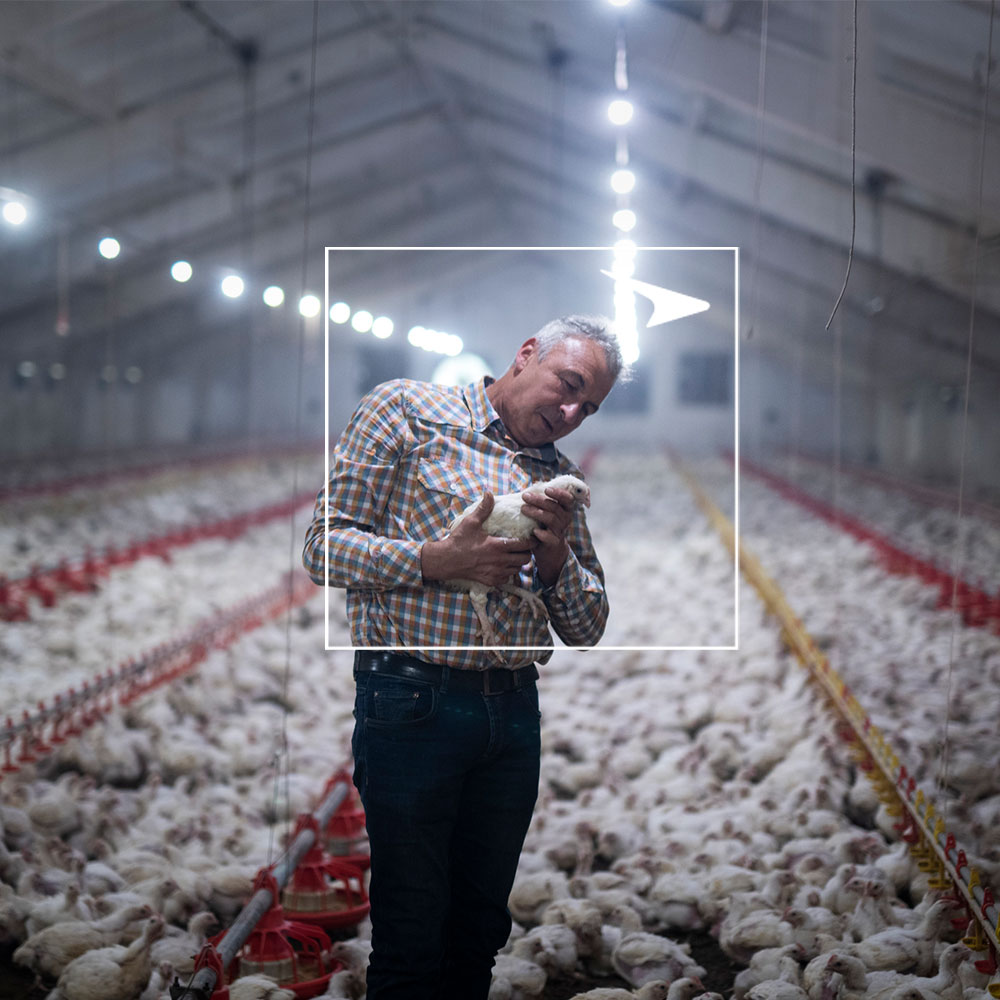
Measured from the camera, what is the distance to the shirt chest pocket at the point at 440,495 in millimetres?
1846

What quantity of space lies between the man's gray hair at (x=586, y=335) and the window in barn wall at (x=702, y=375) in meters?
0.67

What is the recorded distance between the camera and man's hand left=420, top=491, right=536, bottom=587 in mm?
1759

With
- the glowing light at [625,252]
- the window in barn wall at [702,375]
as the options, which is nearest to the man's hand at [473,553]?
the glowing light at [625,252]

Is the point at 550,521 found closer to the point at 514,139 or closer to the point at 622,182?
the point at 622,182

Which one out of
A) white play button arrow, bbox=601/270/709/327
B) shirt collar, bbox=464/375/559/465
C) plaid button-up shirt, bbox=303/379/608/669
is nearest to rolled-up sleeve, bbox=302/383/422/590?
plaid button-up shirt, bbox=303/379/608/669

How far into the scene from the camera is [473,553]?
1765 millimetres

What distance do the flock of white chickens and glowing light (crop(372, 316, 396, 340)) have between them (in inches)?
39.2

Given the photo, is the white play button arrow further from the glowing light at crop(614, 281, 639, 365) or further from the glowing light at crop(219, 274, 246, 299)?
the glowing light at crop(219, 274, 246, 299)

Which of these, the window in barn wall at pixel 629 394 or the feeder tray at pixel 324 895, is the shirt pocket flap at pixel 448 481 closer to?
the window in barn wall at pixel 629 394

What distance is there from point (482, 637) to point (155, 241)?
9720mm

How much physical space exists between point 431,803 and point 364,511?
49 cm

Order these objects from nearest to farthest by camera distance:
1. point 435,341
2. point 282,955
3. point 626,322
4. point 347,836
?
1. point 626,322
2. point 282,955
3. point 435,341
4. point 347,836

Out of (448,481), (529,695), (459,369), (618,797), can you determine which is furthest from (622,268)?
(618,797)

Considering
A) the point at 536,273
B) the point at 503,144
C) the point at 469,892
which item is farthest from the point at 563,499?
the point at 503,144
